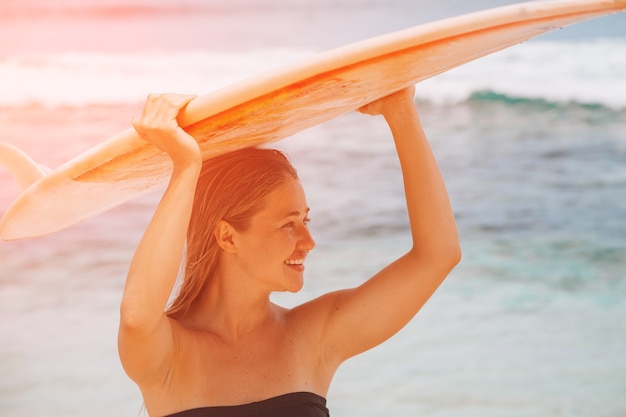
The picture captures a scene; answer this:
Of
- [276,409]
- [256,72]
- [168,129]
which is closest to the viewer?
[168,129]

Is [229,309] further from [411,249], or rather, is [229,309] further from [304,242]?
[411,249]

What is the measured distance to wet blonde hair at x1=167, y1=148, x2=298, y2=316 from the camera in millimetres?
1649

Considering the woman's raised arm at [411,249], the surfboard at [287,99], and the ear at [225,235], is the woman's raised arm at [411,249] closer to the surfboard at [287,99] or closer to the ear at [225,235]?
the surfboard at [287,99]

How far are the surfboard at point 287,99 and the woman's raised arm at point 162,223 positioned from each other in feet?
0.16

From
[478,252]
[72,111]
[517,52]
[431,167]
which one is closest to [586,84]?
[517,52]

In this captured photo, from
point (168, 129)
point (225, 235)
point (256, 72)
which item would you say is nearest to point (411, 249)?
point (225, 235)

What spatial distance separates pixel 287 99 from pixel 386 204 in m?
6.88

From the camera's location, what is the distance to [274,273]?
1633 millimetres

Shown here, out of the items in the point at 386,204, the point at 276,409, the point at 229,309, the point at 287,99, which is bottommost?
the point at 276,409

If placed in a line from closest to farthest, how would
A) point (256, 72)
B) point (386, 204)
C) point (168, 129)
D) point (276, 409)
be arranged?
point (168, 129), point (276, 409), point (386, 204), point (256, 72)

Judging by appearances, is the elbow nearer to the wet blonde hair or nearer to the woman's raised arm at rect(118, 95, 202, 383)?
the wet blonde hair

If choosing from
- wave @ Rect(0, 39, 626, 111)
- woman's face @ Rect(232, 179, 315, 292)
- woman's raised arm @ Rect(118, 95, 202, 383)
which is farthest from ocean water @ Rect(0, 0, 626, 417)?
woman's raised arm @ Rect(118, 95, 202, 383)

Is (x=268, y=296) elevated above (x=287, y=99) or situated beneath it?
situated beneath

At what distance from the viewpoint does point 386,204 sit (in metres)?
8.24
